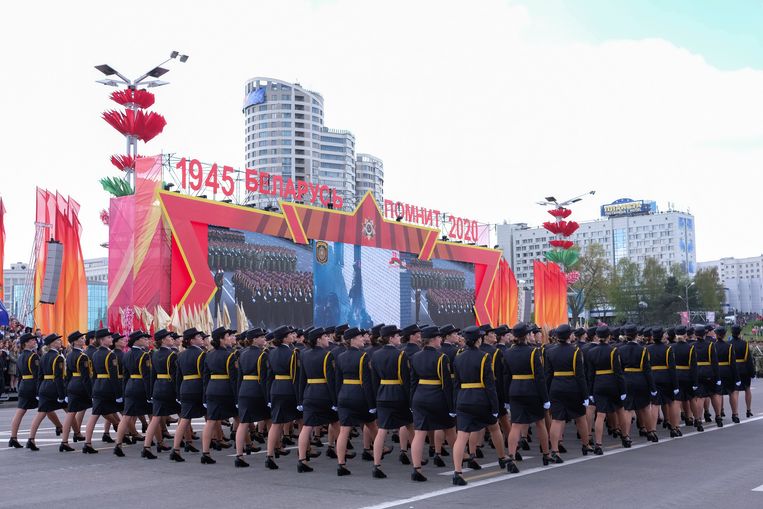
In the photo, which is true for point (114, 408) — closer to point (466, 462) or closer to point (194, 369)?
point (194, 369)

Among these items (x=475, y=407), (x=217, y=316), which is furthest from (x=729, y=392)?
(x=217, y=316)

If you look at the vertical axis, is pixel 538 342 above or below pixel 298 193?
below

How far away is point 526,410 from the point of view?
Answer: 10266 mm

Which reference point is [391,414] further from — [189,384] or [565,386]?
[189,384]

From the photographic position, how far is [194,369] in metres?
11.6

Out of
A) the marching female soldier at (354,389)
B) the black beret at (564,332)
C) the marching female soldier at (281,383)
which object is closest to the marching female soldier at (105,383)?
the marching female soldier at (281,383)

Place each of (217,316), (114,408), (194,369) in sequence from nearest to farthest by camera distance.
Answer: (194,369) → (114,408) → (217,316)

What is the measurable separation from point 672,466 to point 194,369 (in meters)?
6.55

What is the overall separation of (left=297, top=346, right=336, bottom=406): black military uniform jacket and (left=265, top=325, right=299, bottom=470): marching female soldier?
0.65ft

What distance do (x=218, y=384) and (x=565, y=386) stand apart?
Result: 4.73 m

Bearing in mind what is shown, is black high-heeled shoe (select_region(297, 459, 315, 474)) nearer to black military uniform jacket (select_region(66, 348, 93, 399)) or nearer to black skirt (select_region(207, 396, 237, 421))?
black skirt (select_region(207, 396, 237, 421))

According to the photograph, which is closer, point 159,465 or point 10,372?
point 159,465

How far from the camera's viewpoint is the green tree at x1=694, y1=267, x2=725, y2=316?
99.3 metres

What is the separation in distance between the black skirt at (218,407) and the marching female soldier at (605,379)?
5.21 meters
